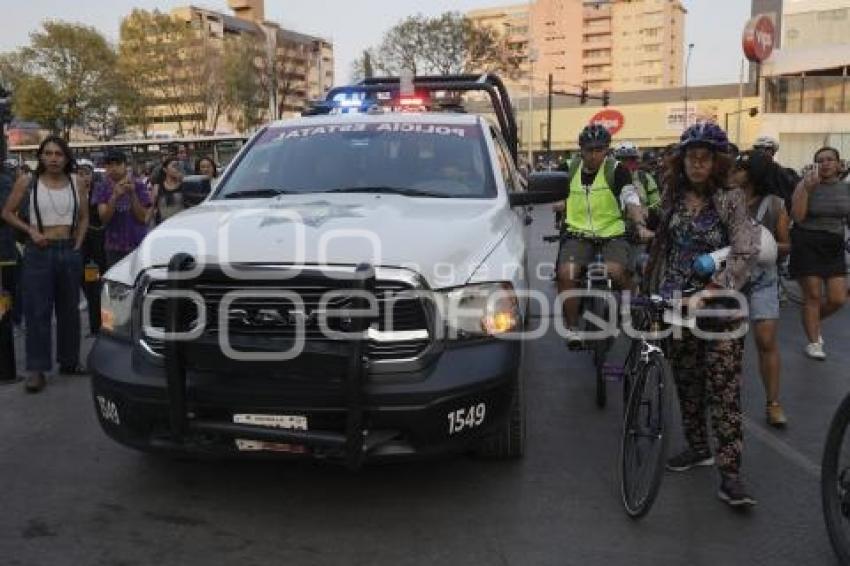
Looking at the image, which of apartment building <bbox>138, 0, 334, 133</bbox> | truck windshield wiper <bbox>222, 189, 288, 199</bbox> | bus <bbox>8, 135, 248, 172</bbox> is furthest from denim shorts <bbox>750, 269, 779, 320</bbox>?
apartment building <bbox>138, 0, 334, 133</bbox>

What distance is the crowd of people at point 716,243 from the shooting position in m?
4.31

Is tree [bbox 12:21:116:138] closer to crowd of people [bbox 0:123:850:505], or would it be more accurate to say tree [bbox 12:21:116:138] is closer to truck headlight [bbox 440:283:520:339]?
crowd of people [bbox 0:123:850:505]

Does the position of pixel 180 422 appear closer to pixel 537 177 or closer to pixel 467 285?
pixel 467 285

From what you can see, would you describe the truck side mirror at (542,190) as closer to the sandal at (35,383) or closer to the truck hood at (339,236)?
the truck hood at (339,236)

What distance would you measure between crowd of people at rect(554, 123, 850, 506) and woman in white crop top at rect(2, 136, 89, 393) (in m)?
3.84

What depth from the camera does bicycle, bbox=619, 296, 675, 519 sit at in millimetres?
4094

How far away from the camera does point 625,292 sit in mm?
6820

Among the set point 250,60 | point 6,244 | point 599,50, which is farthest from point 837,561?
point 599,50

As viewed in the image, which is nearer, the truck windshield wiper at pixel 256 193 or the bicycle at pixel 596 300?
the truck windshield wiper at pixel 256 193

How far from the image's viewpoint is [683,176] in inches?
177

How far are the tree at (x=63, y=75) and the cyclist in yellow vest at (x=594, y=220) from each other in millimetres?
70155

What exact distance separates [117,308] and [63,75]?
243 feet

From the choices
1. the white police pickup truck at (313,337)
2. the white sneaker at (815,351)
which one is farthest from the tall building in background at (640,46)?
the white police pickup truck at (313,337)

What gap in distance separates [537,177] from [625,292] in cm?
176
